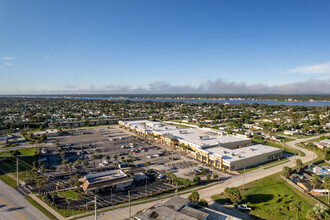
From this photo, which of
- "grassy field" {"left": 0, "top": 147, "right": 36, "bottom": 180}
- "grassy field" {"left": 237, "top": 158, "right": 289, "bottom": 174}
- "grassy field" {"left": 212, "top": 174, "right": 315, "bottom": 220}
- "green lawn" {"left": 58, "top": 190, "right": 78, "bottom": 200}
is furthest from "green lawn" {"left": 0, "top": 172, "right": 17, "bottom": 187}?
"grassy field" {"left": 237, "top": 158, "right": 289, "bottom": 174}

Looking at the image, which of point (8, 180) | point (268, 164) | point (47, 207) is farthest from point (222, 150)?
point (8, 180)

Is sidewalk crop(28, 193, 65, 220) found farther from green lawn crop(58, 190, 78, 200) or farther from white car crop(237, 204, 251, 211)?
white car crop(237, 204, 251, 211)

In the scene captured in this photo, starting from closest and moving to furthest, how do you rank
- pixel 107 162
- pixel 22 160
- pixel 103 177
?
1. pixel 103 177
2. pixel 107 162
3. pixel 22 160

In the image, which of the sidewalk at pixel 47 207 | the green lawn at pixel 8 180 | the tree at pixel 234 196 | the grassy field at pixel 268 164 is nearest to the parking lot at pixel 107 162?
the sidewalk at pixel 47 207

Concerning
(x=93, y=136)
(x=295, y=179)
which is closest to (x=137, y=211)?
(x=295, y=179)

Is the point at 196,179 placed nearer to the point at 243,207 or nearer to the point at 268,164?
the point at 243,207

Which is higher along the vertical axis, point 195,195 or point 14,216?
point 195,195

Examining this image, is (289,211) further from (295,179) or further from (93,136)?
(93,136)
